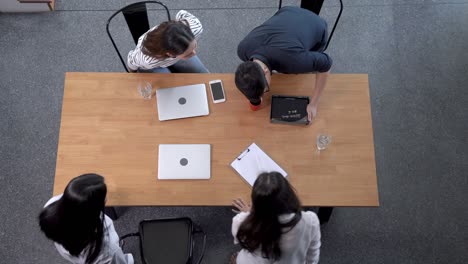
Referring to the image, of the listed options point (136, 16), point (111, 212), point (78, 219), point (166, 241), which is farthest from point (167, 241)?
point (136, 16)

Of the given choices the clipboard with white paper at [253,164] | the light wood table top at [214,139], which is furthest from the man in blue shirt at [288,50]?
the clipboard with white paper at [253,164]

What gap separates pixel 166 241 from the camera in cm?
236

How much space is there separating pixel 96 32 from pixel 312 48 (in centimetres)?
189

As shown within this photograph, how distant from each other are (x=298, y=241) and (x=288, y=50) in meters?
0.99

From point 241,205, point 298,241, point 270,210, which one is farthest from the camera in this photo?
point 241,205

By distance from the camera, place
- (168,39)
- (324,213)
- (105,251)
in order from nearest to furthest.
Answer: (105,251) < (168,39) < (324,213)

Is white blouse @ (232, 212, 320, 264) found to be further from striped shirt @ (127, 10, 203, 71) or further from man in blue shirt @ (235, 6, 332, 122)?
striped shirt @ (127, 10, 203, 71)

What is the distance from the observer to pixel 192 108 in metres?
2.32

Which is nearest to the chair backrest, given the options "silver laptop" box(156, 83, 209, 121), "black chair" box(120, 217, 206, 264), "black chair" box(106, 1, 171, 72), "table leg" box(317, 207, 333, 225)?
"black chair" box(120, 217, 206, 264)

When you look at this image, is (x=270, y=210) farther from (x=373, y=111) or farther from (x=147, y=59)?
(x=373, y=111)

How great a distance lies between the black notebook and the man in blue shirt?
0.04 metres

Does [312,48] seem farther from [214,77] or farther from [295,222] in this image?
[295,222]

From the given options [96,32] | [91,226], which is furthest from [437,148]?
[96,32]

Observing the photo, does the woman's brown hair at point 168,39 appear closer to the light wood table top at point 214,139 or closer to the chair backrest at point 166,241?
the light wood table top at point 214,139
